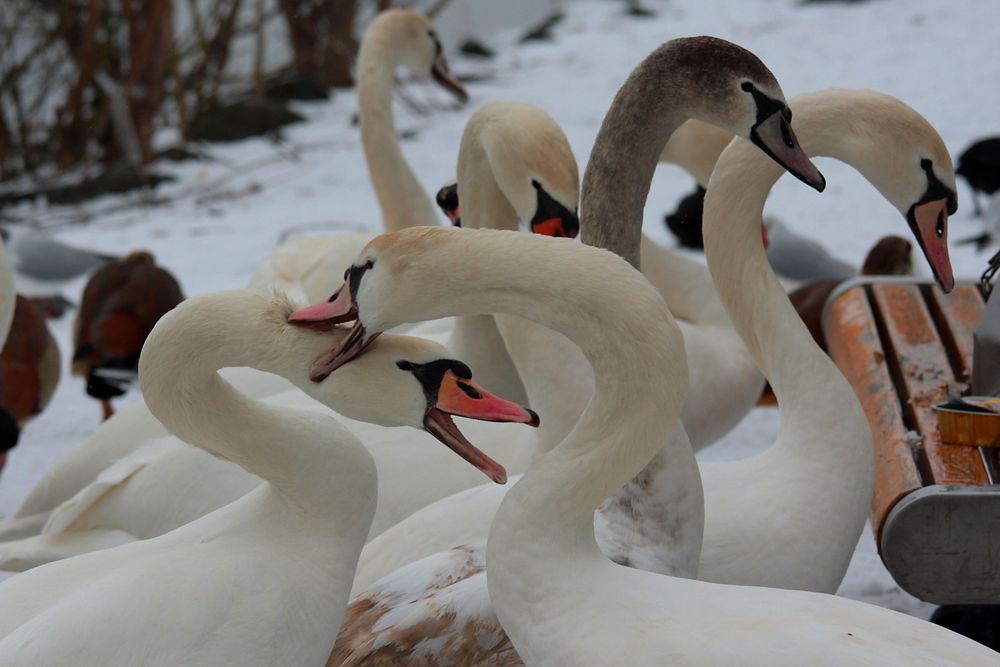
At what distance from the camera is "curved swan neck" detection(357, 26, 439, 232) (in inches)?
198

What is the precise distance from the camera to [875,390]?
344cm

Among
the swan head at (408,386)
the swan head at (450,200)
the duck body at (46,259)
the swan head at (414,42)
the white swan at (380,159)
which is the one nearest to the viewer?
the swan head at (408,386)

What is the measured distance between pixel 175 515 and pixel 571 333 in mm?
1512

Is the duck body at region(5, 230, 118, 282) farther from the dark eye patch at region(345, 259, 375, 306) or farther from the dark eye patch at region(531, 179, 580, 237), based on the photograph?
the dark eye patch at region(345, 259, 375, 306)

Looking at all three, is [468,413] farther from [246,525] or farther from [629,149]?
[629,149]

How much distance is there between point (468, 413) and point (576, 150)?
6.38 m

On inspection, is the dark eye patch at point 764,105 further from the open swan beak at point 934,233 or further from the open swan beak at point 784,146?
the open swan beak at point 934,233

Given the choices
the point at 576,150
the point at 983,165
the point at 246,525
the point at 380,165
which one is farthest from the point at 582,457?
the point at 576,150

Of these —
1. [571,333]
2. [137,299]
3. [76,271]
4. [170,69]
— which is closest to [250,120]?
[170,69]

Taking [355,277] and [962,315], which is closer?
[355,277]

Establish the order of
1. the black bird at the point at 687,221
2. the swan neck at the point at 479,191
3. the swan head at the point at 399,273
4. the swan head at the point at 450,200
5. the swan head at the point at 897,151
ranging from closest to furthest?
the swan head at the point at 399,273 < the swan head at the point at 897,151 < the swan neck at the point at 479,191 < the swan head at the point at 450,200 < the black bird at the point at 687,221

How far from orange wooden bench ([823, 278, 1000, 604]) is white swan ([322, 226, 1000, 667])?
0.69 metres

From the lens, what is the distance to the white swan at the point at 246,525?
2182 mm

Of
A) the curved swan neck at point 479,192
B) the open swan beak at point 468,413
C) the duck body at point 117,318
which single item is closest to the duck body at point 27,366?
the duck body at point 117,318
